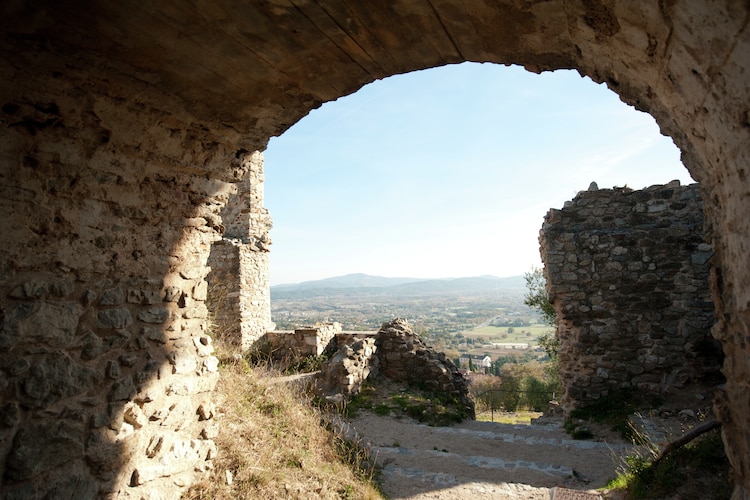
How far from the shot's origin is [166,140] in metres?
3.30

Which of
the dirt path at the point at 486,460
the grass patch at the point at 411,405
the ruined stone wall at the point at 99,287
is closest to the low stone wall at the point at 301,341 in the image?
the grass patch at the point at 411,405

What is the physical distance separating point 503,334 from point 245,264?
2972 inches

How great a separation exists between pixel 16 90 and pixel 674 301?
29.2 ft

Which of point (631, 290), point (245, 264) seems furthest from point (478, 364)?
point (631, 290)

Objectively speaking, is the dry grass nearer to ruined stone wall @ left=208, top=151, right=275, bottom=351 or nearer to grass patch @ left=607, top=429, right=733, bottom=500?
grass patch @ left=607, top=429, right=733, bottom=500

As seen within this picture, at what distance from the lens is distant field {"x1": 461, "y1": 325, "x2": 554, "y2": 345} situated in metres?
74.6

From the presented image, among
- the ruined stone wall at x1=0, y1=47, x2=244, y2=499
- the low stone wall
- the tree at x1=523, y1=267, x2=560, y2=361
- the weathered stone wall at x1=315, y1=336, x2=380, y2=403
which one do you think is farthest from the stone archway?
the tree at x1=523, y1=267, x2=560, y2=361

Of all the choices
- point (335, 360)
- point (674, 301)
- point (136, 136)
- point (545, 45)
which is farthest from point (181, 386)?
point (674, 301)

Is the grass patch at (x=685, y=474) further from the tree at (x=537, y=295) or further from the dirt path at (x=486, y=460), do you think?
the tree at (x=537, y=295)

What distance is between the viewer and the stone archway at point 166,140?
1.97m

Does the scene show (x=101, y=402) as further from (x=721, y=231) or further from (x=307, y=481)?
(x=721, y=231)

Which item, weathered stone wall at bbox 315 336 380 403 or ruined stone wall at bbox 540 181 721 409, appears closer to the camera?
ruined stone wall at bbox 540 181 721 409

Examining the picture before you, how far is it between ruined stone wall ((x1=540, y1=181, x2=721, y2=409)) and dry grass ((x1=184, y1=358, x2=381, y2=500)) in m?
4.70

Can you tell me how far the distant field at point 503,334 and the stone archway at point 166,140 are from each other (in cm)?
7047
